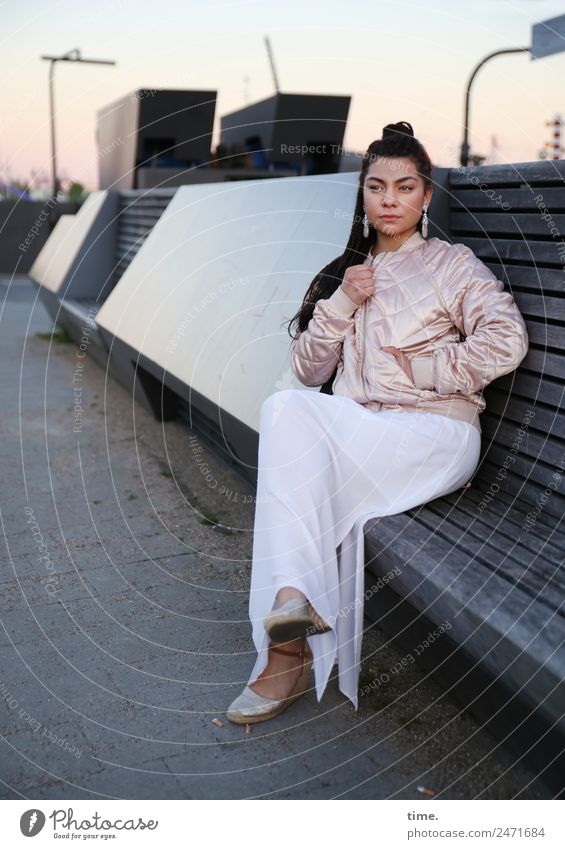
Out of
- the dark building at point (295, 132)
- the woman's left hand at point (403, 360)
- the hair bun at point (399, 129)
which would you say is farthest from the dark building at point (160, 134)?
the woman's left hand at point (403, 360)

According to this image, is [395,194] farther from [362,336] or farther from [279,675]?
[279,675]

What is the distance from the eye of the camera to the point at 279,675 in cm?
244

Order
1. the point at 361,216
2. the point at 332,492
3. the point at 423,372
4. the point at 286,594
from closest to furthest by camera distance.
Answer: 1. the point at 286,594
2. the point at 332,492
3. the point at 423,372
4. the point at 361,216

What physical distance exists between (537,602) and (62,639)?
5.02 ft

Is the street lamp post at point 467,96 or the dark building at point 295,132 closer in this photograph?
the street lamp post at point 467,96

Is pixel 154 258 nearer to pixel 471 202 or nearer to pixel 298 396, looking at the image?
pixel 471 202

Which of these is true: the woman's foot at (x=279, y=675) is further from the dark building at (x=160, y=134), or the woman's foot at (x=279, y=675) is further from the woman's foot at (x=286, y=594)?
the dark building at (x=160, y=134)

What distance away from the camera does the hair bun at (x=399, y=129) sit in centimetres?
270

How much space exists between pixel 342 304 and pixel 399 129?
53cm

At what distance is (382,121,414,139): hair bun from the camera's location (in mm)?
2695

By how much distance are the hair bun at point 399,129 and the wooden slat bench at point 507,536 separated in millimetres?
278

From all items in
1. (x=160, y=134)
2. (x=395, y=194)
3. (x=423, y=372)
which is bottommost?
(x=160, y=134)

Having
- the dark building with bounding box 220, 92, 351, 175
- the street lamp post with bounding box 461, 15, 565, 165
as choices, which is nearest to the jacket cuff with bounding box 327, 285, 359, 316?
the street lamp post with bounding box 461, 15, 565, 165

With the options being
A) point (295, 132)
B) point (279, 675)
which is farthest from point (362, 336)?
point (295, 132)
